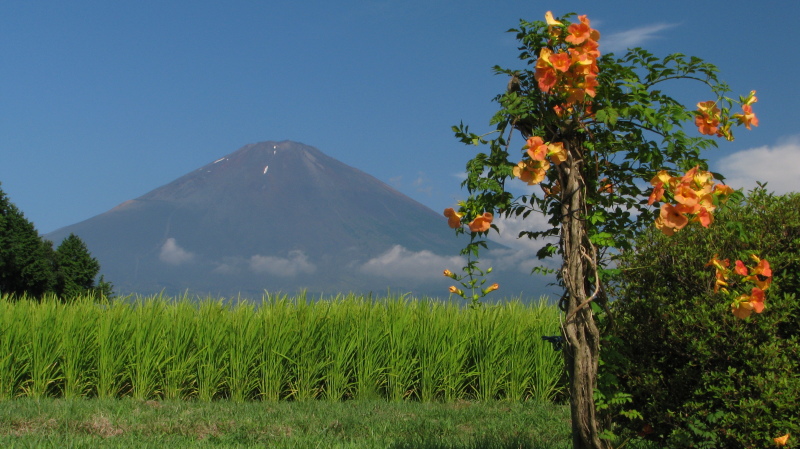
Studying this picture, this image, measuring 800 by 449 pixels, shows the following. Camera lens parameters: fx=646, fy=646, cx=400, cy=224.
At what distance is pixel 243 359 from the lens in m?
7.96

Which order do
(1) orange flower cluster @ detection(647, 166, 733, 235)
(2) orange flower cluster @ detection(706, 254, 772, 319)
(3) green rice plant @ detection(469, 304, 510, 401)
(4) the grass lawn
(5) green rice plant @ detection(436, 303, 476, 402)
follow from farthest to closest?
(3) green rice plant @ detection(469, 304, 510, 401) → (5) green rice plant @ detection(436, 303, 476, 402) → (4) the grass lawn → (2) orange flower cluster @ detection(706, 254, 772, 319) → (1) orange flower cluster @ detection(647, 166, 733, 235)

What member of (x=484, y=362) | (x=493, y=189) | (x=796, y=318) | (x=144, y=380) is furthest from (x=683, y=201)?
(x=144, y=380)

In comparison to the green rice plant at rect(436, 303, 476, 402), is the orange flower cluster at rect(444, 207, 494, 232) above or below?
above

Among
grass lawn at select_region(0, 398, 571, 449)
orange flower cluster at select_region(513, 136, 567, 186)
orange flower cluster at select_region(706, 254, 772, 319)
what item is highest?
orange flower cluster at select_region(513, 136, 567, 186)

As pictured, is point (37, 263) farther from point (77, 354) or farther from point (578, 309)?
point (578, 309)

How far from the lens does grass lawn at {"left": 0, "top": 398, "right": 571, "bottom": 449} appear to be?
17.7ft

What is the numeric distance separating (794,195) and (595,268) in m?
1.86

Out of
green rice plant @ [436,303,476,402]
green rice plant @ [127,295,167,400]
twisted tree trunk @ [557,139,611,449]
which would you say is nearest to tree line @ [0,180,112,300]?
green rice plant @ [127,295,167,400]

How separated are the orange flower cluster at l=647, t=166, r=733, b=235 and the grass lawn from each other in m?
2.64

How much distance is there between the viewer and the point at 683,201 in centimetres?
330

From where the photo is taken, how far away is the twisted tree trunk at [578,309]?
3.46m

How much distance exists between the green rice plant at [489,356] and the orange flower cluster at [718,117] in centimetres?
494

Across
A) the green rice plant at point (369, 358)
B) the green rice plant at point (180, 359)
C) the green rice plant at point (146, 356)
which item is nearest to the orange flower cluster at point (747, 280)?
the green rice plant at point (369, 358)

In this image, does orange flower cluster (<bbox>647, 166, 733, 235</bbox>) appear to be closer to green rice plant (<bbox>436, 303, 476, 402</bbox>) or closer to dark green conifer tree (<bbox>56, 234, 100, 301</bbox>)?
green rice plant (<bbox>436, 303, 476, 402</bbox>)
